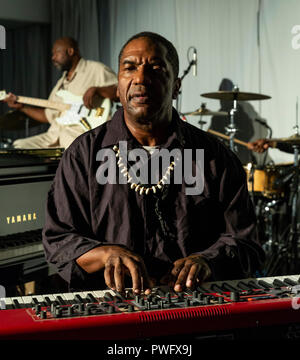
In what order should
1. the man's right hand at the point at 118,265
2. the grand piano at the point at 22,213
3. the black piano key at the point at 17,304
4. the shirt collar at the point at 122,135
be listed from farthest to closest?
Result: the grand piano at the point at 22,213 < the shirt collar at the point at 122,135 < the man's right hand at the point at 118,265 < the black piano key at the point at 17,304

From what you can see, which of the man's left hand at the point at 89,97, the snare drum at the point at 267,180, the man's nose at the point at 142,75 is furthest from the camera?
the snare drum at the point at 267,180

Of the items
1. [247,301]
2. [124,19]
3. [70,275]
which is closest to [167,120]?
[70,275]

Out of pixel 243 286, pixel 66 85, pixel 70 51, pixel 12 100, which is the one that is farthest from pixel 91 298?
pixel 70 51

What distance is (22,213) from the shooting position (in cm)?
254

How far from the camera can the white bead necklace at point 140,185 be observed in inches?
70.6

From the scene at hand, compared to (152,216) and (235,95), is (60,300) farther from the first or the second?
(235,95)

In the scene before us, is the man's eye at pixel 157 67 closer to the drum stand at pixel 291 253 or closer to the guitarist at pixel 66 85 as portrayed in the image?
the guitarist at pixel 66 85

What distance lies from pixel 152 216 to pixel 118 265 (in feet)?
1.10

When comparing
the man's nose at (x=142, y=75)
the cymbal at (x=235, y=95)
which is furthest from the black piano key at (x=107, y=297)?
the cymbal at (x=235, y=95)

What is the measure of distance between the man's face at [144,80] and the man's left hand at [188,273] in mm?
494

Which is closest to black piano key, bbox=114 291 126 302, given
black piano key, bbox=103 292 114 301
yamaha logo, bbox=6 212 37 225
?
black piano key, bbox=103 292 114 301

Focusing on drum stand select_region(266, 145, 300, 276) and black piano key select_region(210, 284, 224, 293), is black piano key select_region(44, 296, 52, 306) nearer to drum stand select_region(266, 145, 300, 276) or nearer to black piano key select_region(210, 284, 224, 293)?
black piano key select_region(210, 284, 224, 293)

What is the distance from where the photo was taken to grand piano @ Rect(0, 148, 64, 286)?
236 cm

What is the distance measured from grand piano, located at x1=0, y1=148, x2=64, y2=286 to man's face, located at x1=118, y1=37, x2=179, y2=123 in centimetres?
90
